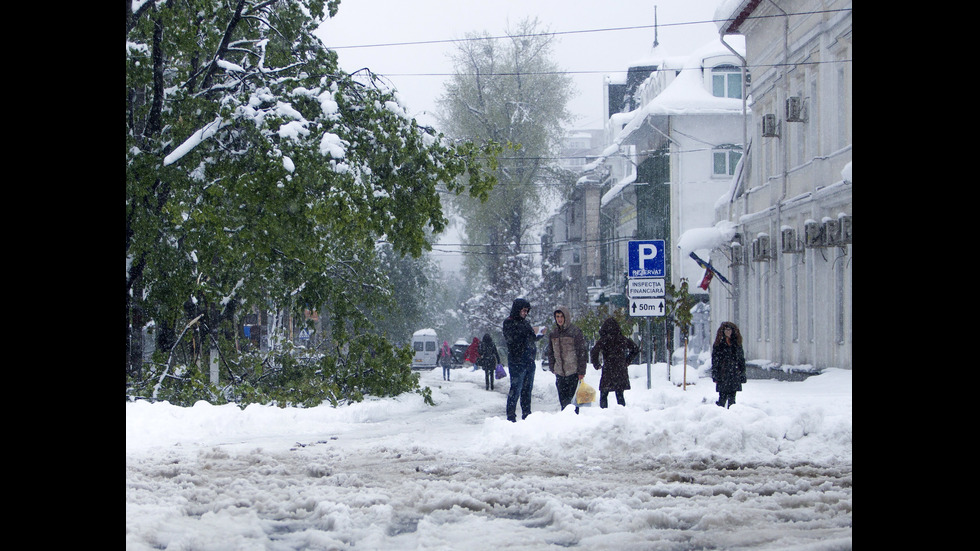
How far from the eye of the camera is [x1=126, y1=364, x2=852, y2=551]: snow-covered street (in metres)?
7.49

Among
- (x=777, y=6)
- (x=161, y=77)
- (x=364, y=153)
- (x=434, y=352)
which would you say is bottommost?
(x=434, y=352)

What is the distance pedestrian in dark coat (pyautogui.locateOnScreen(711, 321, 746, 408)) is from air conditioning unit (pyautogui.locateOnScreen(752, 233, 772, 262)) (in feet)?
43.3

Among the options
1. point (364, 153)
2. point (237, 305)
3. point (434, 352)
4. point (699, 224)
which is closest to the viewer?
point (364, 153)

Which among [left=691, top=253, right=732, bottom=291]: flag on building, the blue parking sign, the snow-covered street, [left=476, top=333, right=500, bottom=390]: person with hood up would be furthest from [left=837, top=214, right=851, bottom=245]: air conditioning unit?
[left=476, top=333, right=500, bottom=390]: person with hood up

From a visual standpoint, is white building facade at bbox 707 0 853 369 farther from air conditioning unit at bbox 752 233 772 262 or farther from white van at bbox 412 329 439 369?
white van at bbox 412 329 439 369

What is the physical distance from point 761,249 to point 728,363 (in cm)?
1373

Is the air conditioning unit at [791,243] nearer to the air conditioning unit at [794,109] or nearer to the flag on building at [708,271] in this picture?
the air conditioning unit at [794,109]

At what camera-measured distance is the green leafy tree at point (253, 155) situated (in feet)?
53.3
